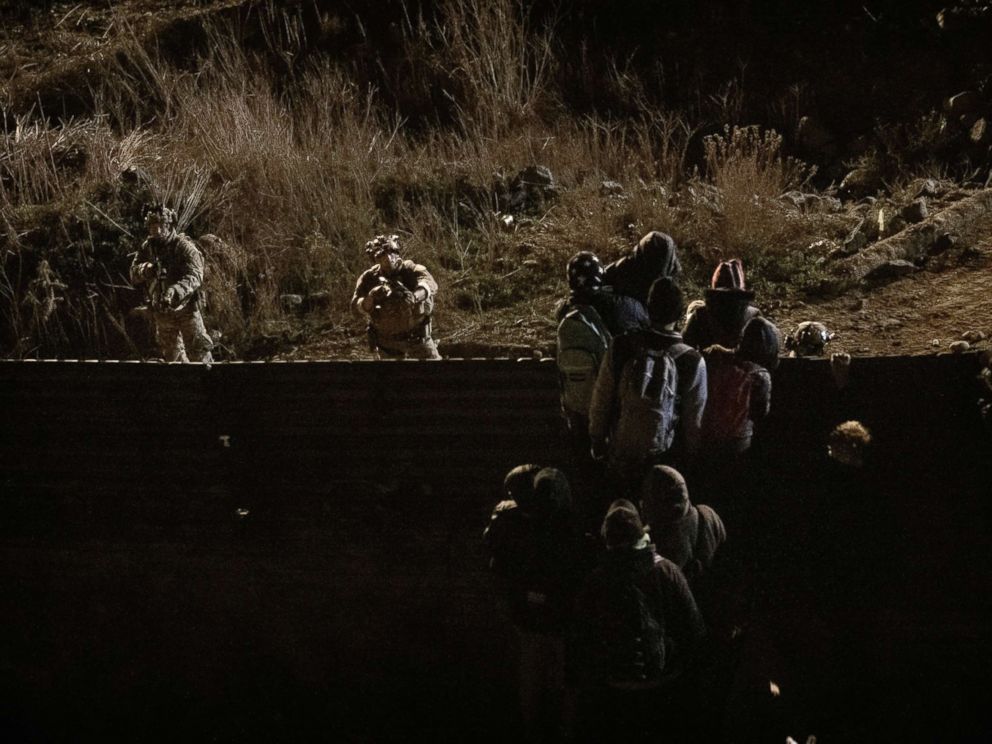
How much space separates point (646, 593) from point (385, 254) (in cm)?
323

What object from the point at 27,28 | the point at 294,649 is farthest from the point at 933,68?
the point at 27,28

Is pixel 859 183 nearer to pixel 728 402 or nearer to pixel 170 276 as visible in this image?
pixel 728 402

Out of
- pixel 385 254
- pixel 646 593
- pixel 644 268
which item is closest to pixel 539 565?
pixel 646 593

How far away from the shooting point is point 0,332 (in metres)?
9.55

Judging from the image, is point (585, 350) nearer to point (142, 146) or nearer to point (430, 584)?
point (430, 584)

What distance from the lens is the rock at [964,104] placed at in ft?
32.9

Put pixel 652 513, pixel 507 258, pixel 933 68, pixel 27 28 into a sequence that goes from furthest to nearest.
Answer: pixel 27 28 → pixel 933 68 → pixel 507 258 → pixel 652 513

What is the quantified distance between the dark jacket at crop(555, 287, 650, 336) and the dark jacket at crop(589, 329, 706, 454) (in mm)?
259

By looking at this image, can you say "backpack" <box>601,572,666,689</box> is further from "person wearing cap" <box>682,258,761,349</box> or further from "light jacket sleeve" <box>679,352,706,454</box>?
"person wearing cap" <box>682,258,761,349</box>

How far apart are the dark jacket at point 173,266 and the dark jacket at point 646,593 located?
14.0 ft

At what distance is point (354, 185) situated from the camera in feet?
33.8

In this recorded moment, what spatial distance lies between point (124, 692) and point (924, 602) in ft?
14.8

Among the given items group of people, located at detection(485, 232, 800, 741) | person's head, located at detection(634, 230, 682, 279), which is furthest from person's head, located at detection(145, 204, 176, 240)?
person's head, located at detection(634, 230, 682, 279)

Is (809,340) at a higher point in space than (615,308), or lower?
lower
